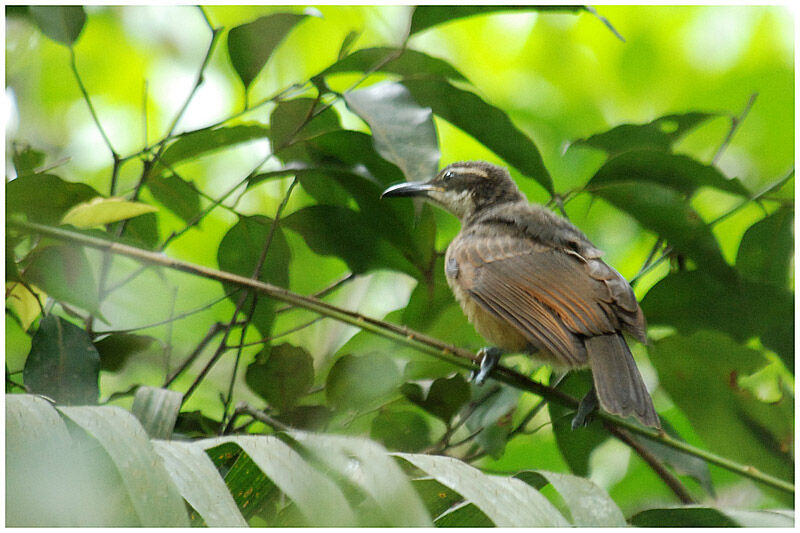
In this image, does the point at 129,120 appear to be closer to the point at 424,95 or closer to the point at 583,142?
the point at 424,95

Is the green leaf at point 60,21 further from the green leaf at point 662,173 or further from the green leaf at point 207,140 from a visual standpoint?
the green leaf at point 662,173

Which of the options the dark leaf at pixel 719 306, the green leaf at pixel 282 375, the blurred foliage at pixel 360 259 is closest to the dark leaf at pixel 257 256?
the blurred foliage at pixel 360 259

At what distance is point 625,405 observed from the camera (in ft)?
4.89

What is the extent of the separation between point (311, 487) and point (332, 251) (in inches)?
32.6

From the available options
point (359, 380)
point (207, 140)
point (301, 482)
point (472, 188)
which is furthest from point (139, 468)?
point (472, 188)

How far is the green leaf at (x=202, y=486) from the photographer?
105 cm

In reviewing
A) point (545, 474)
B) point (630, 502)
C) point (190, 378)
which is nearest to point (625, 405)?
point (545, 474)

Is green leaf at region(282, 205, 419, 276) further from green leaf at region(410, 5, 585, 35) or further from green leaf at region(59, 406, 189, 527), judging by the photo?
green leaf at region(59, 406, 189, 527)

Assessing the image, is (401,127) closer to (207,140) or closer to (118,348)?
(207,140)

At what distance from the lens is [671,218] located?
1.81 m

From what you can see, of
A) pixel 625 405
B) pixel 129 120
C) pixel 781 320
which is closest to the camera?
pixel 625 405

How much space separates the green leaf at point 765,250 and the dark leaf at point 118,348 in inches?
61.1

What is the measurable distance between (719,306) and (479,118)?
79cm

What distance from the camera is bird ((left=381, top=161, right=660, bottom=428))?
160cm
